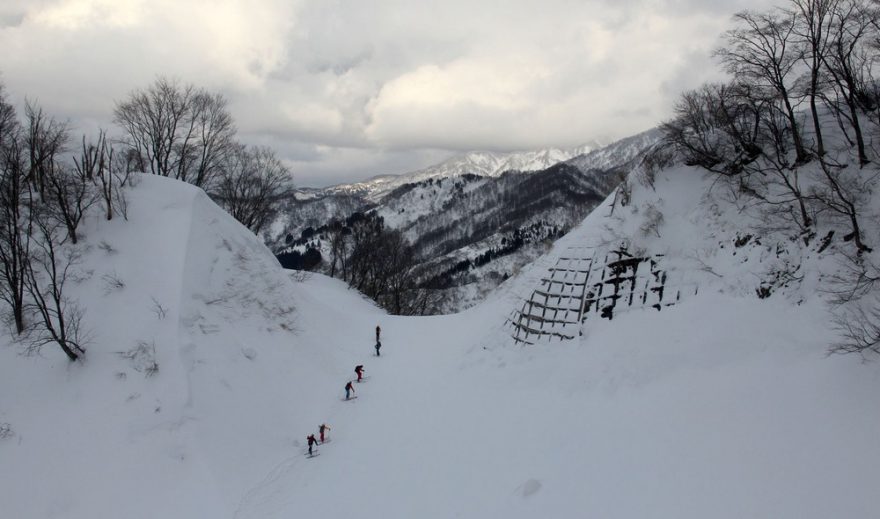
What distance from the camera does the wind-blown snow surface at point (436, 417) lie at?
301 inches

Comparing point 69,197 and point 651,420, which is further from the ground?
Result: point 69,197

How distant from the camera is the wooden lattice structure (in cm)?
1430

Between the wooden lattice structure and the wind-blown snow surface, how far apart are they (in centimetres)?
79

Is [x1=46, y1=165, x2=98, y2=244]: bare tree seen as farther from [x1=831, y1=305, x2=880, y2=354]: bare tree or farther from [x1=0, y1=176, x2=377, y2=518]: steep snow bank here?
[x1=831, y1=305, x2=880, y2=354]: bare tree

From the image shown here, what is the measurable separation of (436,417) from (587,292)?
23.2 feet

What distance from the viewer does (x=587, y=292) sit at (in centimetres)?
1559

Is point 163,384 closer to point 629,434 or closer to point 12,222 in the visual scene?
point 12,222

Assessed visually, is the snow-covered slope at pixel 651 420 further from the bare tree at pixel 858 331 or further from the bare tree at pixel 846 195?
the bare tree at pixel 846 195

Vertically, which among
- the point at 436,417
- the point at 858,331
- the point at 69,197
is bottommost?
the point at 436,417

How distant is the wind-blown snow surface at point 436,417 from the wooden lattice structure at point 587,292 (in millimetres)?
788

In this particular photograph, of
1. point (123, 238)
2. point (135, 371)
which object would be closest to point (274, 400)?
point (135, 371)

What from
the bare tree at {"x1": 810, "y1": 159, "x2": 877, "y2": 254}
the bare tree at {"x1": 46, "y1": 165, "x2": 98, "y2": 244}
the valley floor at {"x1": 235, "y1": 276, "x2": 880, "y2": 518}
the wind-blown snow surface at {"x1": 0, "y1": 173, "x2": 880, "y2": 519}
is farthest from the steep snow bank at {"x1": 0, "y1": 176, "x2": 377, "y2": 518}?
the bare tree at {"x1": 810, "y1": 159, "x2": 877, "y2": 254}

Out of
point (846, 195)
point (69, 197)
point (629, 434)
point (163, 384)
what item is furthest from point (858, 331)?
point (69, 197)

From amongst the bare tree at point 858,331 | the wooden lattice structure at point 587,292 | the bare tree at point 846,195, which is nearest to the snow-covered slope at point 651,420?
the bare tree at point 858,331
